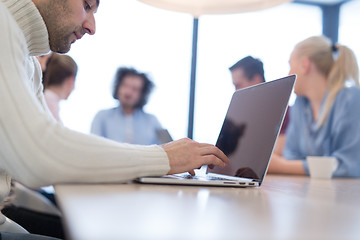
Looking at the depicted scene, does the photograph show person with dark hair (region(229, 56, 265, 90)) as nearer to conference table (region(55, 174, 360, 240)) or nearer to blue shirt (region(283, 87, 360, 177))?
blue shirt (region(283, 87, 360, 177))

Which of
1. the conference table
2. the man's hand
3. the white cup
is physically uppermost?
the man's hand

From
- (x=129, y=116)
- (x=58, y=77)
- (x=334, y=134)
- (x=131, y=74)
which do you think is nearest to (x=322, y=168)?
(x=334, y=134)

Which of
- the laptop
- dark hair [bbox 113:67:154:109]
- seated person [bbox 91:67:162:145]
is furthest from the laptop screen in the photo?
dark hair [bbox 113:67:154:109]

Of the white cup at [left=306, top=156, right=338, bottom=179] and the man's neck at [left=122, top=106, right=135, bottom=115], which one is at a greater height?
the man's neck at [left=122, top=106, right=135, bottom=115]

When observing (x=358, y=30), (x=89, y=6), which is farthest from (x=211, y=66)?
(x=89, y=6)

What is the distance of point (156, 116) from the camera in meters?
3.30

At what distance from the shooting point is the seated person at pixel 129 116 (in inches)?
117

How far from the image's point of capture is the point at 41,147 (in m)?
0.61

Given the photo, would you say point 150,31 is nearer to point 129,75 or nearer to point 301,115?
point 129,75

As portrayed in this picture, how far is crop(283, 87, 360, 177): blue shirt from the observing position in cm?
150

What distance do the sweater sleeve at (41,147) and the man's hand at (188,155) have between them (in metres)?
0.10

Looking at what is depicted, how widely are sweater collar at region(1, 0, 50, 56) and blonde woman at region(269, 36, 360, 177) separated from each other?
979 millimetres

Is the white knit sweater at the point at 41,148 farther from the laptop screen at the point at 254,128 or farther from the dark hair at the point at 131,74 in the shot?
the dark hair at the point at 131,74

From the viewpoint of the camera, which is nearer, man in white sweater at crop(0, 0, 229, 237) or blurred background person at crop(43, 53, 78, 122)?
man in white sweater at crop(0, 0, 229, 237)
